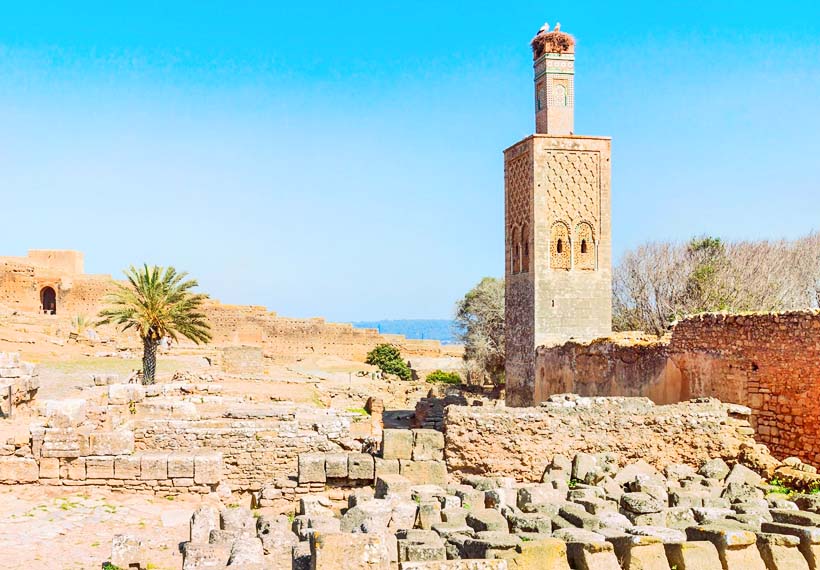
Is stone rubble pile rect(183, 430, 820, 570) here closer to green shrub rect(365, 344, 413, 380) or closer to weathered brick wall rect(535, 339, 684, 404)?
weathered brick wall rect(535, 339, 684, 404)

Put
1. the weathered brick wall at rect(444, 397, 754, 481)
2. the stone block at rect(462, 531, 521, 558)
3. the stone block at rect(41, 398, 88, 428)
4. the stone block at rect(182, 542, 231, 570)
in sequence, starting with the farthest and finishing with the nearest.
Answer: the weathered brick wall at rect(444, 397, 754, 481), the stone block at rect(41, 398, 88, 428), the stone block at rect(182, 542, 231, 570), the stone block at rect(462, 531, 521, 558)

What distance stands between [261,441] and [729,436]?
6.63 metres

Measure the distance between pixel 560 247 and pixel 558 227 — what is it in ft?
1.86

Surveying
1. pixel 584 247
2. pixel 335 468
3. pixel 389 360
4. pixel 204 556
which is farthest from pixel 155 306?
pixel 389 360

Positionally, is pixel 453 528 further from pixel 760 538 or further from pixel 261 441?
pixel 261 441

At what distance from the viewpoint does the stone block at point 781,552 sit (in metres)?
6.60

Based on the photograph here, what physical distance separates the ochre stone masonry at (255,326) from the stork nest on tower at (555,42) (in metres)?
28.3

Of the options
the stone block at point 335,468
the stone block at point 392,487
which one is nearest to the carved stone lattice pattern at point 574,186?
the stone block at point 335,468

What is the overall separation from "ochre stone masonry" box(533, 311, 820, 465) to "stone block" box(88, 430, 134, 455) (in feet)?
28.9

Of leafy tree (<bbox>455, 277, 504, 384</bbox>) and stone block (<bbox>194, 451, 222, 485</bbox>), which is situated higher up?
leafy tree (<bbox>455, 277, 504, 384</bbox>)

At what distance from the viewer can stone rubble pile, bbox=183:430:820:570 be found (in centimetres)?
620

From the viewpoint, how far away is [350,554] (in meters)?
5.61

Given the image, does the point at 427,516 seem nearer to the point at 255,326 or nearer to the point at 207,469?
the point at 207,469

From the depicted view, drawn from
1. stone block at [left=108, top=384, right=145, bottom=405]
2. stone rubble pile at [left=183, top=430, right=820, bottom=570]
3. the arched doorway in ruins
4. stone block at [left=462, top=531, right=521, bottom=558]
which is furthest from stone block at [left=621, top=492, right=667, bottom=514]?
the arched doorway in ruins
